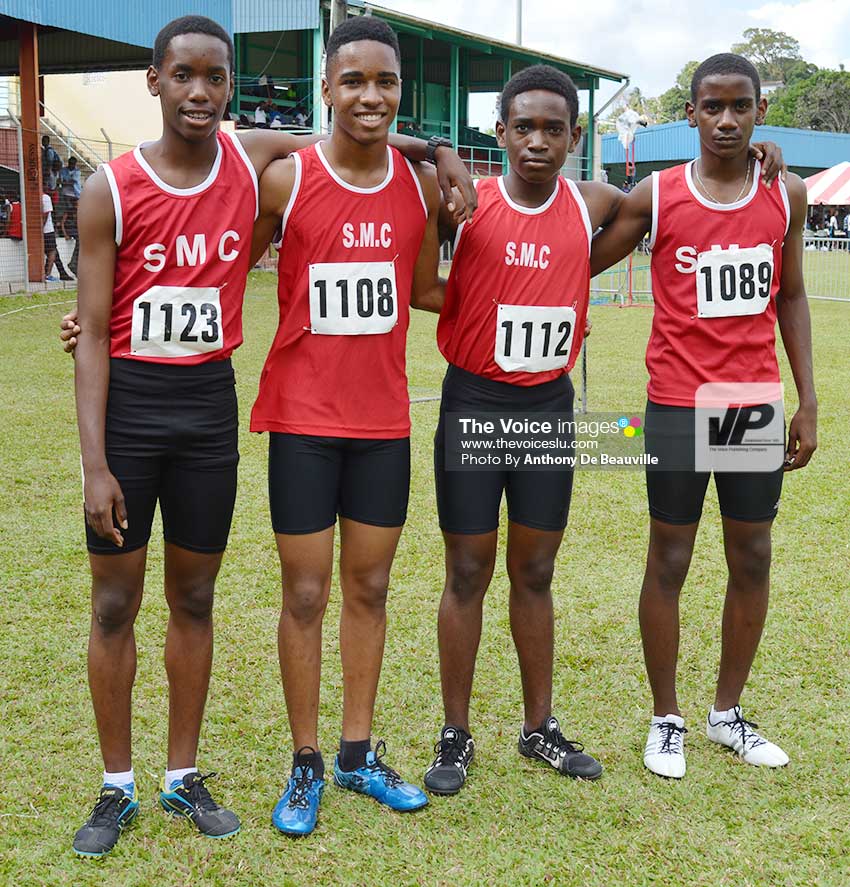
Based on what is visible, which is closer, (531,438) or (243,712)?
(531,438)

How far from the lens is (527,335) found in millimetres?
3299

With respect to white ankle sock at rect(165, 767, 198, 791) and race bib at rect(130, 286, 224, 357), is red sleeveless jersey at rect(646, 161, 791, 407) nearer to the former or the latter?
race bib at rect(130, 286, 224, 357)

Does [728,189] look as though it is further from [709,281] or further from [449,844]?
[449,844]

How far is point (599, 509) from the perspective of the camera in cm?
660

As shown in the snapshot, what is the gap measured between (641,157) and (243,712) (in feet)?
162

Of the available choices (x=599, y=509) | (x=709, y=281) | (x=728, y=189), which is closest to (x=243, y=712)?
(x=709, y=281)

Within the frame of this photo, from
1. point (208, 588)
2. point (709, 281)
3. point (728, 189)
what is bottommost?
point (208, 588)

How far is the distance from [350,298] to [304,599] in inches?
36.1

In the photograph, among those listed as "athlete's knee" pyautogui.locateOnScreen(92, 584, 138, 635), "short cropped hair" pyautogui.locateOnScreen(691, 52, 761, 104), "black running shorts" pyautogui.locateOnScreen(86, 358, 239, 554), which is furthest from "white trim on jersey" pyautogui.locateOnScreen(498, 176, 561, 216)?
"athlete's knee" pyautogui.locateOnScreen(92, 584, 138, 635)

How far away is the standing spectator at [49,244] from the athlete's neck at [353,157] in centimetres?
1586

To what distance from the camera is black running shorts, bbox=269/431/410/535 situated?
3119mm

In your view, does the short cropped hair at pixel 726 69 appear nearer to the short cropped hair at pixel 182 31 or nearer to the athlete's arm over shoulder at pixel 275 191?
the athlete's arm over shoulder at pixel 275 191

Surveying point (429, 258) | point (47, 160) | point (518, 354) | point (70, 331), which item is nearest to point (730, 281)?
point (518, 354)

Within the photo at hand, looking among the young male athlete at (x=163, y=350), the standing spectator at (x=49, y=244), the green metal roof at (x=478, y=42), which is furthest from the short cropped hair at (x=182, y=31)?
the green metal roof at (x=478, y=42)
